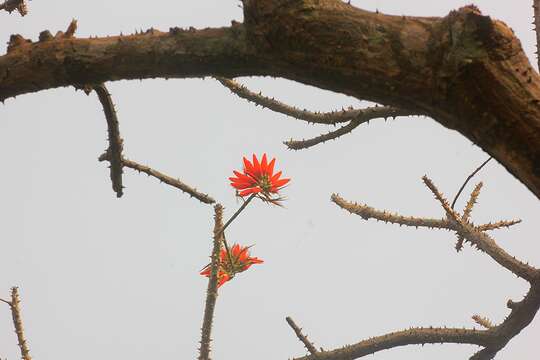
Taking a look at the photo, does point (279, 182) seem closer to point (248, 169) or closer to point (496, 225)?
point (248, 169)

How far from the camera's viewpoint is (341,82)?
1098mm

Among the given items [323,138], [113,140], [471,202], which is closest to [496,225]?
[471,202]

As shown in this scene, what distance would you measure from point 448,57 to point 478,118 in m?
0.11

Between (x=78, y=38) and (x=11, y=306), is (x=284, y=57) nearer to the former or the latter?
(x=78, y=38)

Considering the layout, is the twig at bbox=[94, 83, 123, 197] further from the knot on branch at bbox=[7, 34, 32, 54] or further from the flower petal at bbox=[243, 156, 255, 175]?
the flower petal at bbox=[243, 156, 255, 175]

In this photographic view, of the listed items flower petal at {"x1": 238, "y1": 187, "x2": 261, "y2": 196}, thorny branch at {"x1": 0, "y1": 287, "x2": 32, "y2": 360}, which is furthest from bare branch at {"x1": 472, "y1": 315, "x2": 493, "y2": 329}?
thorny branch at {"x1": 0, "y1": 287, "x2": 32, "y2": 360}

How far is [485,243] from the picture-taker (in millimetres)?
2664

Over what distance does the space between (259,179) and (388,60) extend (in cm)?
226

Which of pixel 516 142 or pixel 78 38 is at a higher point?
pixel 78 38

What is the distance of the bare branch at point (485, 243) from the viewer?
2.50 meters

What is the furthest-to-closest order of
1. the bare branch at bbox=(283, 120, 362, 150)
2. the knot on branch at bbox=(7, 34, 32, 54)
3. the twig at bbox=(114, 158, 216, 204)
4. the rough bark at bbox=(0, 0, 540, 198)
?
the bare branch at bbox=(283, 120, 362, 150) → the twig at bbox=(114, 158, 216, 204) → the knot on branch at bbox=(7, 34, 32, 54) → the rough bark at bbox=(0, 0, 540, 198)

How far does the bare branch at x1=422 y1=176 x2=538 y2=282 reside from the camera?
8.20 ft

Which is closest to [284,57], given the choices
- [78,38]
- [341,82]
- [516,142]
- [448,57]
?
[341,82]

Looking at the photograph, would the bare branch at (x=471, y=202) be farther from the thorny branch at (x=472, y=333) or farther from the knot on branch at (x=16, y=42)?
the knot on branch at (x=16, y=42)
